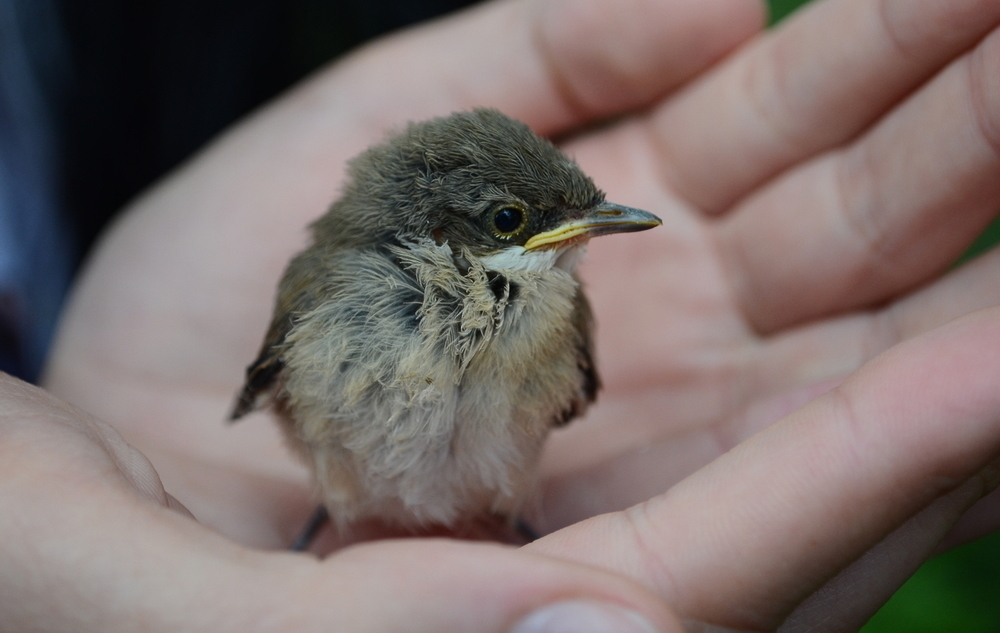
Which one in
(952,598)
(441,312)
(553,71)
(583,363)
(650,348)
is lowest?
(952,598)

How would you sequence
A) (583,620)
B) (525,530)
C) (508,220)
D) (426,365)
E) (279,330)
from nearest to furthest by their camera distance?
(583,620)
(426,365)
(508,220)
(279,330)
(525,530)

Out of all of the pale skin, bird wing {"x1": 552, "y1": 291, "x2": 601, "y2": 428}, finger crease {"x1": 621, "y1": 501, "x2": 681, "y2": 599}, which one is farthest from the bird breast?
finger crease {"x1": 621, "y1": 501, "x2": 681, "y2": 599}

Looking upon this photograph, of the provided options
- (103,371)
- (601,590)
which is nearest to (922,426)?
(601,590)

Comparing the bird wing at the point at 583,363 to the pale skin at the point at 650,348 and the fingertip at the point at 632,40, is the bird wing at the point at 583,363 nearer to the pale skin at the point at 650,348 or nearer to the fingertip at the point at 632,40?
the pale skin at the point at 650,348

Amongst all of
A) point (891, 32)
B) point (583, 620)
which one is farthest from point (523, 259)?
point (891, 32)

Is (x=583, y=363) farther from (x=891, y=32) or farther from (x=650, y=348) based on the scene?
(x=891, y=32)

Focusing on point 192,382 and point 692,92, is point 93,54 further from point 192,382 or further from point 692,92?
point 692,92
